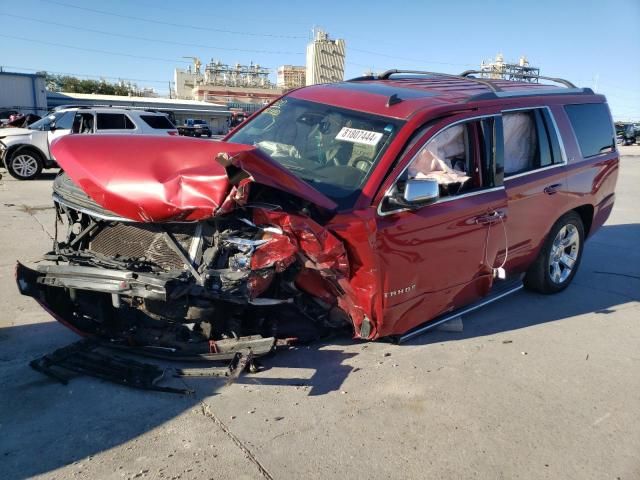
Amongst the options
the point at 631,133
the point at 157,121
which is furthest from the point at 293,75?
the point at 157,121

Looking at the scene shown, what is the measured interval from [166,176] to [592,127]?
481 cm

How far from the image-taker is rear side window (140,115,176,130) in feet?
48.4

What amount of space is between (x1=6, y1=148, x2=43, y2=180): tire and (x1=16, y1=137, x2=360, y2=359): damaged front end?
1140 centimetres

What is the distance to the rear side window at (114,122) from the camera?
13844 mm

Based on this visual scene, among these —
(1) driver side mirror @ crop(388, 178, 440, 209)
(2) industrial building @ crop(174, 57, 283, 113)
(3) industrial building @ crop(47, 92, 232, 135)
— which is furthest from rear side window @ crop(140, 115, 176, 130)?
(2) industrial building @ crop(174, 57, 283, 113)

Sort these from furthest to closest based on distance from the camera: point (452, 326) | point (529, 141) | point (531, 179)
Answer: point (529, 141) < point (531, 179) < point (452, 326)

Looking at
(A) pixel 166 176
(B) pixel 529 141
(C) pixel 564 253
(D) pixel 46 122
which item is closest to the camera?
(A) pixel 166 176

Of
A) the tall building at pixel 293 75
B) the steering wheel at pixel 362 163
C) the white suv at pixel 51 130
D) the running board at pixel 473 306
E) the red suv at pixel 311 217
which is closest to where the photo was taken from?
the red suv at pixel 311 217

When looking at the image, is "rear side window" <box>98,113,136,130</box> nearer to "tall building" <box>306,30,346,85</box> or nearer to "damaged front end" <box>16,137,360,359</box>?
"damaged front end" <box>16,137,360,359</box>

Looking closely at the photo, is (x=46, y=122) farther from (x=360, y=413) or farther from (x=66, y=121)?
(x=360, y=413)

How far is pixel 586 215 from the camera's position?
5.67 metres

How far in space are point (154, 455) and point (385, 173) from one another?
89.2 inches

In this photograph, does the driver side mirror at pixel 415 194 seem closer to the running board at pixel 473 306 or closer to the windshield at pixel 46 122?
the running board at pixel 473 306

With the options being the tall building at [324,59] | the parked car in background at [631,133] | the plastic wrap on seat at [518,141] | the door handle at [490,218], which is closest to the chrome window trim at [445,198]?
the door handle at [490,218]
